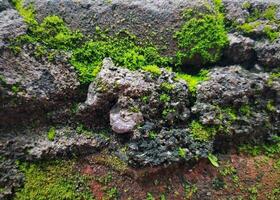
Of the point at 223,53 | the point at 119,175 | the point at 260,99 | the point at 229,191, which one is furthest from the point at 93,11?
the point at 229,191

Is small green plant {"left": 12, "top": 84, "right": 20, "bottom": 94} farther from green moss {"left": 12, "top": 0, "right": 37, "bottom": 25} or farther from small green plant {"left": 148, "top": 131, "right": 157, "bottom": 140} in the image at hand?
small green plant {"left": 148, "top": 131, "right": 157, "bottom": 140}

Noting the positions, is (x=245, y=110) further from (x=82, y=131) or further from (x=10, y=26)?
(x=10, y=26)

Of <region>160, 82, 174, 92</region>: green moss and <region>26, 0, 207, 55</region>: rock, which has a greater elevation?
<region>26, 0, 207, 55</region>: rock

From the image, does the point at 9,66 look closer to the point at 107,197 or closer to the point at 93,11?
the point at 93,11

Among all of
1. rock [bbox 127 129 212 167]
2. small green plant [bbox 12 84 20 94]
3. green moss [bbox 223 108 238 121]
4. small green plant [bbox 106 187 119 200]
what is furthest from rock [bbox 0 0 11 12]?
green moss [bbox 223 108 238 121]

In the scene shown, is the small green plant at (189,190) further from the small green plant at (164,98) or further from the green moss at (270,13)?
the green moss at (270,13)

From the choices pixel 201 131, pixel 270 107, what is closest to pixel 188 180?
pixel 201 131

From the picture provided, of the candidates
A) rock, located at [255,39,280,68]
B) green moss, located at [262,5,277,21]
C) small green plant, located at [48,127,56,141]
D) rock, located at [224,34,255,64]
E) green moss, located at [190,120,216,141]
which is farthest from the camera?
green moss, located at [262,5,277,21]
